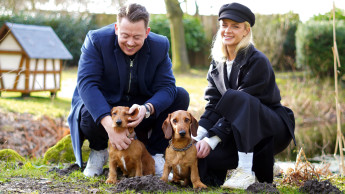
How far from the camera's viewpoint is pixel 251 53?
4090 millimetres

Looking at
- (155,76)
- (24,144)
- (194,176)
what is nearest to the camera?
(194,176)

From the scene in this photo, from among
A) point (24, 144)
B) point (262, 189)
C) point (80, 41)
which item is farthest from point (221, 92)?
point (80, 41)

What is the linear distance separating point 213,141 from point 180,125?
1.53ft

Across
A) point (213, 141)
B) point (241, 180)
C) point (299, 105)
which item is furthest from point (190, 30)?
point (241, 180)

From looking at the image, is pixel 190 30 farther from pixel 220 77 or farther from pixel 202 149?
pixel 202 149

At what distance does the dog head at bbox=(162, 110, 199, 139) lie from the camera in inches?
148

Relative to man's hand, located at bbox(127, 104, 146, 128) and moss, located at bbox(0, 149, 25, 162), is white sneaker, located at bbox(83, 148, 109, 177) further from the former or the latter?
moss, located at bbox(0, 149, 25, 162)

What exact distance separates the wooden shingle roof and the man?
6045 mm

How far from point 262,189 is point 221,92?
1145 mm

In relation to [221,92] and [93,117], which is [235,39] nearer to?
[221,92]

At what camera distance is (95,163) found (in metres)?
4.51

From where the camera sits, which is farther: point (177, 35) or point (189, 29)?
point (189, 29)

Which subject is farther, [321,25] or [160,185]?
[321,25]

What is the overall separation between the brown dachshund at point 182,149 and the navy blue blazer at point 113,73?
1.30 ft
